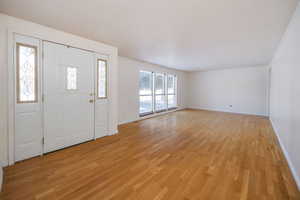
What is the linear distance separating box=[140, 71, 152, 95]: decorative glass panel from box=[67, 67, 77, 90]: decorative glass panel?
10.4ft

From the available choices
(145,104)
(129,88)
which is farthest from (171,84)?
(129,88)

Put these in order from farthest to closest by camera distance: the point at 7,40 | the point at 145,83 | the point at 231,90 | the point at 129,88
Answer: the point at 231,90
the point at 145,83
the point at 129,88
the point at 7,40

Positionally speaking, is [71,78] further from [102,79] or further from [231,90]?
[231,90]

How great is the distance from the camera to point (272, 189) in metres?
1.74

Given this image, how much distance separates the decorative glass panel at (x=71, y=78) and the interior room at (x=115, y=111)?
0.07ft

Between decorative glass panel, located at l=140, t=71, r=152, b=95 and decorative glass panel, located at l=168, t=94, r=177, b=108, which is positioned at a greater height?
decorative glass panel, located at l=140, t=71, r=152, b=95

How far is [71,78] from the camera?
3.01 metres

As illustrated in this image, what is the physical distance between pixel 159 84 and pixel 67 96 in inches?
182

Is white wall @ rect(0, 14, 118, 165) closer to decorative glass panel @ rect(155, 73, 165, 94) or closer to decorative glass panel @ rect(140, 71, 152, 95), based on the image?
decorative glass panel @ rect(140, 71, 152, 95)

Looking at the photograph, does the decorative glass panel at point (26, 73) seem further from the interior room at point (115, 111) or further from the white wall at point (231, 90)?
the white wall at point (231, 90)

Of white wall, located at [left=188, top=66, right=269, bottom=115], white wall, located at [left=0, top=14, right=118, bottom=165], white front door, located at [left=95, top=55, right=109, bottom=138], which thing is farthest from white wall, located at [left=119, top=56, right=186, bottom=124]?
white wall, located at [left=188, top=66, right=269, bottom=115]

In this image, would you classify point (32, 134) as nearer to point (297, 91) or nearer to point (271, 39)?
point (297, 91)

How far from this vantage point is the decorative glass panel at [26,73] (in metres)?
2.35

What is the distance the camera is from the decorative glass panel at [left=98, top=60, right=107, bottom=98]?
3.56 meters
